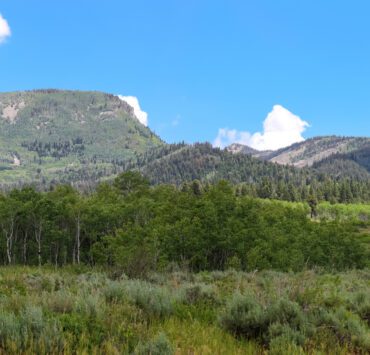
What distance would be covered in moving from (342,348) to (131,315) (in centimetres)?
369

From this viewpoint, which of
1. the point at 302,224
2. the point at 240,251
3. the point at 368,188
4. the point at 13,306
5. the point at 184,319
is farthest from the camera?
the point at 368,188

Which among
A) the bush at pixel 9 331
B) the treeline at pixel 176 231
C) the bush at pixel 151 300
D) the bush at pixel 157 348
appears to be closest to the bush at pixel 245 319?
the bush at pixel 151 300

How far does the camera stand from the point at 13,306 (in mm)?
7090

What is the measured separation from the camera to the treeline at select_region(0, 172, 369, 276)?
152 ft

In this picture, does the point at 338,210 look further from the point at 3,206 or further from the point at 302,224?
the point at 3,206

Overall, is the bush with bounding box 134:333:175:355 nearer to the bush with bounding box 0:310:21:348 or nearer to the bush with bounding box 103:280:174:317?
the bush with bounding box 0:310:21:348

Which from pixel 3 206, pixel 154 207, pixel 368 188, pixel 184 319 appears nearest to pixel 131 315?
pixel 184 319

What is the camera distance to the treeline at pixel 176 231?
152 feet

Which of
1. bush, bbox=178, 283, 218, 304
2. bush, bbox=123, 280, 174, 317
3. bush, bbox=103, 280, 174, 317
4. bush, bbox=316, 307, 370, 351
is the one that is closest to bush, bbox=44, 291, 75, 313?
bush, bbox=103, 280, 174, 317

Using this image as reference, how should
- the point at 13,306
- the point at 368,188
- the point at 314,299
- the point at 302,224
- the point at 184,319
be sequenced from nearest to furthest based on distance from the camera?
the point at 13,306
the point at 184,319
the point at 314,299
the point at 302,224
the point at 368,188

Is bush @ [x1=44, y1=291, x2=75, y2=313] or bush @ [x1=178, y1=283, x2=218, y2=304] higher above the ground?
bush @ [x1=44, y1=291, x2=75, y2=313]

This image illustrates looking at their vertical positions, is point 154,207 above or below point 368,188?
below

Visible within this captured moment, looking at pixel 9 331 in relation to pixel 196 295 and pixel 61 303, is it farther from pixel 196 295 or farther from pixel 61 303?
pixel 196 295

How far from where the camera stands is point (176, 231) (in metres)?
47.3
